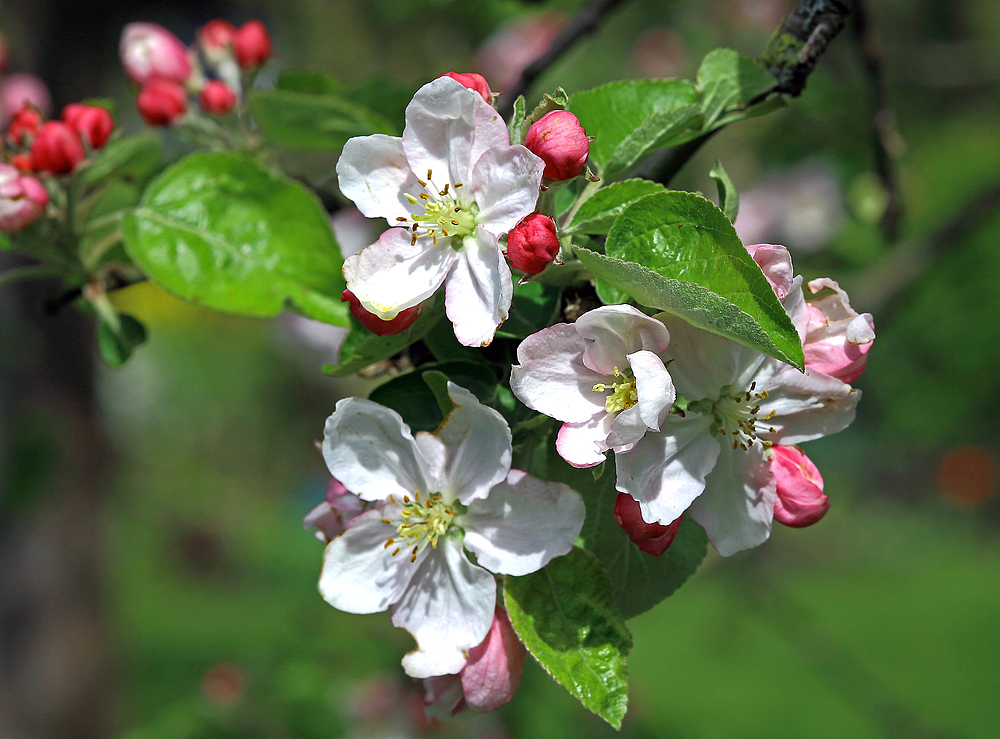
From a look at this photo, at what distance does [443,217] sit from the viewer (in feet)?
2.59

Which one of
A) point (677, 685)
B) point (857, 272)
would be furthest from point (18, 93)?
point (677, 685)

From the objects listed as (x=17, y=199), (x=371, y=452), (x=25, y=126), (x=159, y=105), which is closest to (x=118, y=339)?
(x=17, y=199)

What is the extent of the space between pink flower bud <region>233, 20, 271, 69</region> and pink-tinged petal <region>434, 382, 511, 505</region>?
1.06 meters

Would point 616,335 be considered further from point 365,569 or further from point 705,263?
point 365,569

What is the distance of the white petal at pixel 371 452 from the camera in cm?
79

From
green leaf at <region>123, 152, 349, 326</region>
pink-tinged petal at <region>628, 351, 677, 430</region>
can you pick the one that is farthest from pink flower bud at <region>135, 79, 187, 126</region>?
pink-tinged petal at <region>628, 351, 677, 430</region>

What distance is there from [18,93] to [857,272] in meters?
2.47

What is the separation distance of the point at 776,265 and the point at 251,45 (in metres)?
1.21

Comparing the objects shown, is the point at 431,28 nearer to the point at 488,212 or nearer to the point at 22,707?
the point at 488,212

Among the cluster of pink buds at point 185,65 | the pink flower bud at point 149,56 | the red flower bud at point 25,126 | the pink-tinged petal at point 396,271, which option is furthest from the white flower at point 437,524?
the pink flower bud at point 149,56

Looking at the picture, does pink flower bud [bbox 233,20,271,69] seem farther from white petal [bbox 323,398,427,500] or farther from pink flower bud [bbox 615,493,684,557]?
pink flower bud [bbox 615,493,684,557]

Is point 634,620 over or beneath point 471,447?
beneath

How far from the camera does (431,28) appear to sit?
341cm

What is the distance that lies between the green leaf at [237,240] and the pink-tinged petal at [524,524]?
0.31 meters
